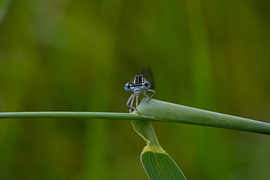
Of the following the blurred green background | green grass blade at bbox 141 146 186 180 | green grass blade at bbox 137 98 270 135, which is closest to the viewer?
green grass blade at bbox 137 98 270 135

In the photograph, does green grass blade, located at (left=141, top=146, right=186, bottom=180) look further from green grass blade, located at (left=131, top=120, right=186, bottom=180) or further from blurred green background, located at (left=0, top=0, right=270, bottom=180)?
blurred green background, located at (left=0, top=0, right=270, bottom=180)

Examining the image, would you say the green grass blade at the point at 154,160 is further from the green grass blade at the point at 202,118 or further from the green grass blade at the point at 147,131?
the green grass blade at the point at 202,118

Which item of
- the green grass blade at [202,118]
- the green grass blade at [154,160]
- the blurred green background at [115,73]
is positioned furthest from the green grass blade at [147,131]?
the blurred green background at [115,73]

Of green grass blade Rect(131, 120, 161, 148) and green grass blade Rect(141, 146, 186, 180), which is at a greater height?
green grass blade Rect(131, 120, 161, 148)

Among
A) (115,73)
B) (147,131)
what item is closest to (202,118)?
(147,131)

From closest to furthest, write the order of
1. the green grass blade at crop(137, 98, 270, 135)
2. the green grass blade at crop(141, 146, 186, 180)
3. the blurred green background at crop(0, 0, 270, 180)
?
1. the green grass blade at crop(137, 98, 270, 135)
2. the green grass blade at crop(141, 146, 186, 180)
3. the blurred green background at crop(0, 0, 270, 180)

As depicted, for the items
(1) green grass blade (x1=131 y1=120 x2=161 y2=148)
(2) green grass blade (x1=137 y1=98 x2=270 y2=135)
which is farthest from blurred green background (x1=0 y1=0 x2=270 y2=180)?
(2) green grass blade (x1=137 y1=98 x2=270 y2=135)
